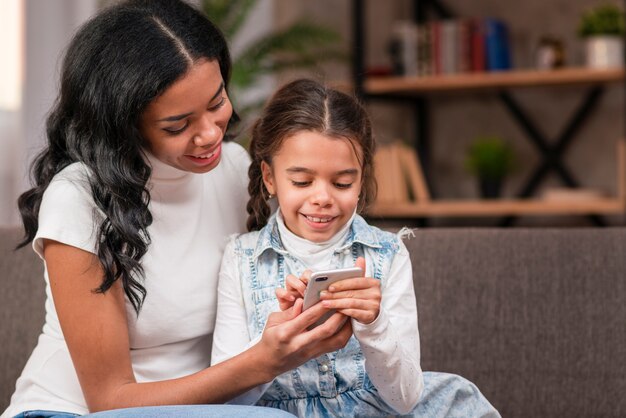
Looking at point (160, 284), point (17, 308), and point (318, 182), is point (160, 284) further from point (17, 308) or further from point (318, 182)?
point (17, 308)

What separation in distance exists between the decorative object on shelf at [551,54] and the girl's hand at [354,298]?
10.6ft

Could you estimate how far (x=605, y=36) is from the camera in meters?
4.07

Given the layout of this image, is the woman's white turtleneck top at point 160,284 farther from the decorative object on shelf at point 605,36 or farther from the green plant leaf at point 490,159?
the green plant leaf at point 490,159

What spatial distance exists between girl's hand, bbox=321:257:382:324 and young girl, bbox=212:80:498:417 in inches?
5.4

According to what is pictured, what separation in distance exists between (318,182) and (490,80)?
117 inches

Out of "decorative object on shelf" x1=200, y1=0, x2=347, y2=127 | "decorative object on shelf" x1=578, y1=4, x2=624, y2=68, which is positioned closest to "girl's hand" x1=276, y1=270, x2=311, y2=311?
"decorative object on shelf" x1=200, y1=0, x2=347, y2=127

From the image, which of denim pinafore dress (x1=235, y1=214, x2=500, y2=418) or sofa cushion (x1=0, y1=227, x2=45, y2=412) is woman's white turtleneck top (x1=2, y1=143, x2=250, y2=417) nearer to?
denim pinafore dress (x1=235, y1=214, x2=500, y2=418)

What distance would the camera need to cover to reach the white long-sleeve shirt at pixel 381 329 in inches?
51.7

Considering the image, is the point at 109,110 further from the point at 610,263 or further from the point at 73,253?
the point at 610,263

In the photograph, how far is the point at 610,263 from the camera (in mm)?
1766

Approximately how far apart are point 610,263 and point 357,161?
0.59 metres

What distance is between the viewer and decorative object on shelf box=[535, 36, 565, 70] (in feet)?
14.0

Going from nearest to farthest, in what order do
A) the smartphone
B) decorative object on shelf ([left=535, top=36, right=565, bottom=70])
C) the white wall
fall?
the smartphone, the white wall, decorative object on shelf ([left=535, top=36, right=565, bottom=70])

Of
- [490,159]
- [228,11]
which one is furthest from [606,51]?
[228,11]
